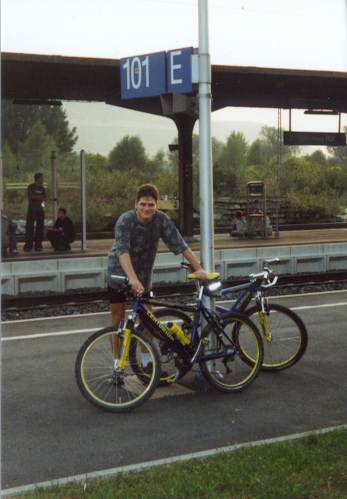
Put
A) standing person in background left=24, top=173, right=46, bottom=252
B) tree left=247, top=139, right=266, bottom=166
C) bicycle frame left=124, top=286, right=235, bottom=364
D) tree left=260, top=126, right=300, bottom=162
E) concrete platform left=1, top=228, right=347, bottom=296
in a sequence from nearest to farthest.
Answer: bicycle frame left=124, top=286, right=235, bottom=364
concrete platform left=1, top=228, right=347, bottom=296
standing person in background left=24, top=173, right=46, bottom=252
tree left=260, top=126, right=300, bottom=162
tree left=247, top=139, right=266, bottom=166

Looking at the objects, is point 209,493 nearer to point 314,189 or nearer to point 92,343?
point 92,343

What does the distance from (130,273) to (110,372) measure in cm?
75

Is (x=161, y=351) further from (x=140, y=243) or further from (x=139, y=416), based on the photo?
(x=140, y=243)

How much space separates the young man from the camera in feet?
19.9

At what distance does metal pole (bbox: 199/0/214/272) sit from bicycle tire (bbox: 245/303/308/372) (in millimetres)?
717

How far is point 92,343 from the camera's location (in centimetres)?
577

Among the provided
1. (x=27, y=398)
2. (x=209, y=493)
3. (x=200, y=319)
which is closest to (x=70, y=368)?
(x=27, y=398)

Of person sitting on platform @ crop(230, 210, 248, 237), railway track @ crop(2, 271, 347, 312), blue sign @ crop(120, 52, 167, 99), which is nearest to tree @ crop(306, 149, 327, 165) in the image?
person sitting on platform @ crop(230, 210, 248, 237)

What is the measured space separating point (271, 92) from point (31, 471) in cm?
1595

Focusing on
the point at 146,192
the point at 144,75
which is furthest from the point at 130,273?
the point at 144,75

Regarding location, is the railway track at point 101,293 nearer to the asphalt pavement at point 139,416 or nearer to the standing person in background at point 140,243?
the asphalt pavement at point 139,416

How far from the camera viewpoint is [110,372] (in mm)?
5992

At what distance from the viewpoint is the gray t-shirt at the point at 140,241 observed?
6112 mm

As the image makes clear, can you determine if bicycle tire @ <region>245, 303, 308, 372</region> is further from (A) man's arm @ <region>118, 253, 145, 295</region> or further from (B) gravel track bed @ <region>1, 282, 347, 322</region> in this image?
(B) gravel track bed @ <region>1, 282, 347, 322</region>
